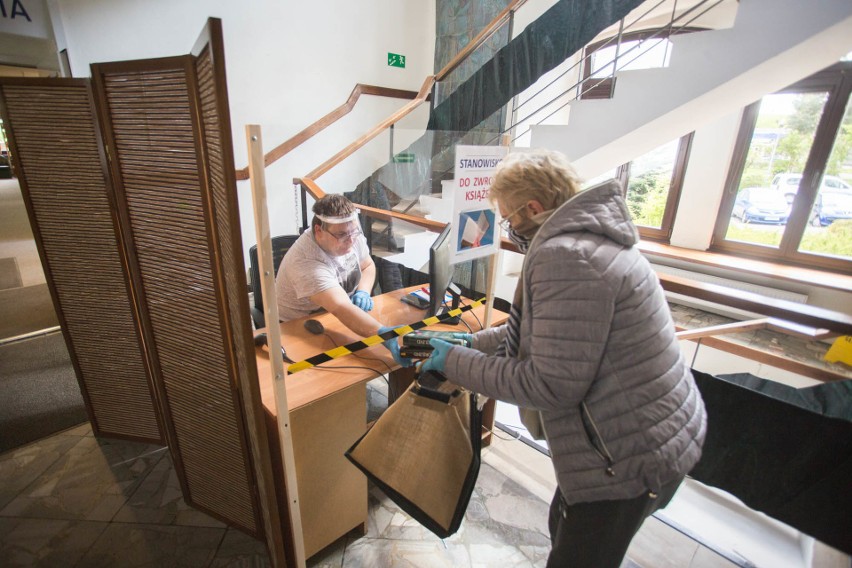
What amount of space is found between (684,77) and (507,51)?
1.40m

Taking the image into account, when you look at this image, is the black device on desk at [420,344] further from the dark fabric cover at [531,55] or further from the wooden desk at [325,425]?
the dark fabric cover at [531,55]

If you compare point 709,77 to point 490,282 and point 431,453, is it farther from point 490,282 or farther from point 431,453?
point 431,453

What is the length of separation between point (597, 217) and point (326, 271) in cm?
115

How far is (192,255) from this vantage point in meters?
1.12

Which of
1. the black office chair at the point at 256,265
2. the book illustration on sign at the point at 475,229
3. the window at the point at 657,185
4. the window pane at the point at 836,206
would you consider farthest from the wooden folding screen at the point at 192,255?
the window pane at the point at 836,206

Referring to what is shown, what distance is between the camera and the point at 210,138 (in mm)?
928

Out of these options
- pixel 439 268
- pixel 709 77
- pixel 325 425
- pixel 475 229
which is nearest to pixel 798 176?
pixel 709 77

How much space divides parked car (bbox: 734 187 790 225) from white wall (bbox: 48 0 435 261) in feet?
11.1

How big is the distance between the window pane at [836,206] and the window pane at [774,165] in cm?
18

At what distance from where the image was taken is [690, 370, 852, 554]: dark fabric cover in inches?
47.7

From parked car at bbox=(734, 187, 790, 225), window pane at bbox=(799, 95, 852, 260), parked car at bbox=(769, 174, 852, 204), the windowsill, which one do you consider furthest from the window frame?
window pane at bbox=(799, 95, 852, 260)

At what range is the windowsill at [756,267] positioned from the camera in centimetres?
343

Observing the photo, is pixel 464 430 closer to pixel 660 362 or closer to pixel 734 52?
pixel 660 362

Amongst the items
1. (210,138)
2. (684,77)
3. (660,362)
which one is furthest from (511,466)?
(684,77)
